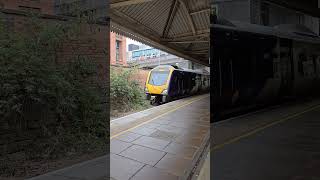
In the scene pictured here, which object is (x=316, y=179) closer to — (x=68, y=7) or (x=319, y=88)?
(x=319, y=88)

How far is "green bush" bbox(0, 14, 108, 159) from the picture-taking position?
16.2ft

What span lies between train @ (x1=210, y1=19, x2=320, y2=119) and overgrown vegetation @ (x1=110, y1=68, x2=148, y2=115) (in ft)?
33.0

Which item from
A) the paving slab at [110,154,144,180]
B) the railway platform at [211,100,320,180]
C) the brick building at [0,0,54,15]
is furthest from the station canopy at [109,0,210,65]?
the railway platform at [211,100,320,180]

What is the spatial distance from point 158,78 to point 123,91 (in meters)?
4.45

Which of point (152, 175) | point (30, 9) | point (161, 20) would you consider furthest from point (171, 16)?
point (152, 175)

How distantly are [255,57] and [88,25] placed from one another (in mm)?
5293

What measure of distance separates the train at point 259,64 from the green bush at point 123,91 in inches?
399

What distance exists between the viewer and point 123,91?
12344 millimetres

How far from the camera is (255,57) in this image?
1.72 m

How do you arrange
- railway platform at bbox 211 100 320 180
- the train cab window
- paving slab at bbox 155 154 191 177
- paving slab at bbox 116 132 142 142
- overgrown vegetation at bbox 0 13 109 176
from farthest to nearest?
the train cab window, paving slab at bbox 116 132 142 142, overgrown vegetation at bbox 0 13 109 176, paving slab at bbox 155 154 191 177, railway platform at bbox 211 100 320 180

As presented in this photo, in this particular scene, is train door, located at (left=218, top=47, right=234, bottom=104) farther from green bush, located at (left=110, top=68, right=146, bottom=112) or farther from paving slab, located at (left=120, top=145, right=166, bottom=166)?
green bush, located at (left=110, top=68, right=146, bottom=112)

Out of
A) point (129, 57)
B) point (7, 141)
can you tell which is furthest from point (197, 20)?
point (129, 57)

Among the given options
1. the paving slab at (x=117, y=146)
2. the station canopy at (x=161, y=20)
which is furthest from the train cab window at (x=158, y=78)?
the paving slab at (x=117, y=146)

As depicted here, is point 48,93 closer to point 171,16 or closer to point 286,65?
point 286,65
